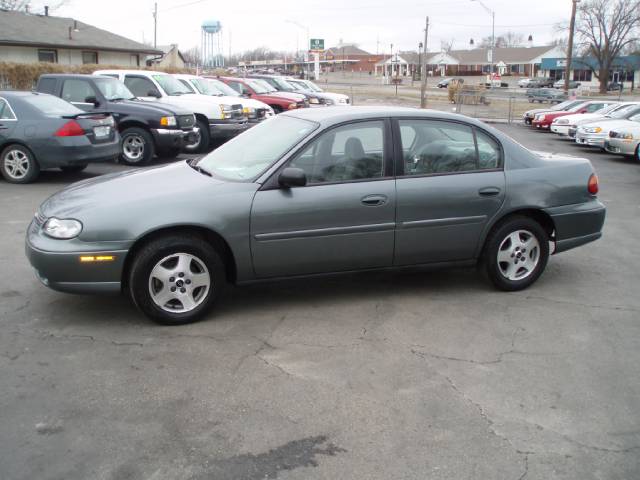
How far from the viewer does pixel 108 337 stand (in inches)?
189

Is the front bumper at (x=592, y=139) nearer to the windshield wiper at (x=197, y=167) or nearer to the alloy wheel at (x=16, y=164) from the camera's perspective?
the alloy wheel at (x=16, y=164)

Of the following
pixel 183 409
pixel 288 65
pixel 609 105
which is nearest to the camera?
pixel 183 409

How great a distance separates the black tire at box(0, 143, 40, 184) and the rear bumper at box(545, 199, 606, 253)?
850cm

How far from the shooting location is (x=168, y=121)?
13305 mm

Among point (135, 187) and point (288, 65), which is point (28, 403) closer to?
point (135, 187)

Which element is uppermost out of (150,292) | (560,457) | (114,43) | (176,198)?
(114,43)

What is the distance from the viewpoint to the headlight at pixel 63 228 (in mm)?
4845

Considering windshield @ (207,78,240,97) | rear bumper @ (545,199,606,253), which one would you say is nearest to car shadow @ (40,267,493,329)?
rear bumper @ (545,199,606,253)

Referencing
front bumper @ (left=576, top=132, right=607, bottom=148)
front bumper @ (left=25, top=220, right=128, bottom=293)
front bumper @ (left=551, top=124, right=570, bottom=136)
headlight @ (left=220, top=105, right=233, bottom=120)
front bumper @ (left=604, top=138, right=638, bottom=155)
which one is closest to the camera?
front bumper @ (left=25, top=220, right=128, bottom=293)

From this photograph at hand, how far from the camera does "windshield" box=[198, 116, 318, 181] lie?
5359mm

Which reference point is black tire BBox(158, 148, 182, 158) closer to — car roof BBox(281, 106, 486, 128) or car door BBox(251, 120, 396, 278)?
car roof BBox(281, 106, 486, 128)

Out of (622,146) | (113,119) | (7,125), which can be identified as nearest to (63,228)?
(7,125)

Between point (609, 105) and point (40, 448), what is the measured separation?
2448cm

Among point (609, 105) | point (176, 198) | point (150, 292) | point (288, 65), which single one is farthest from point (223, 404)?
point (288, 65)
